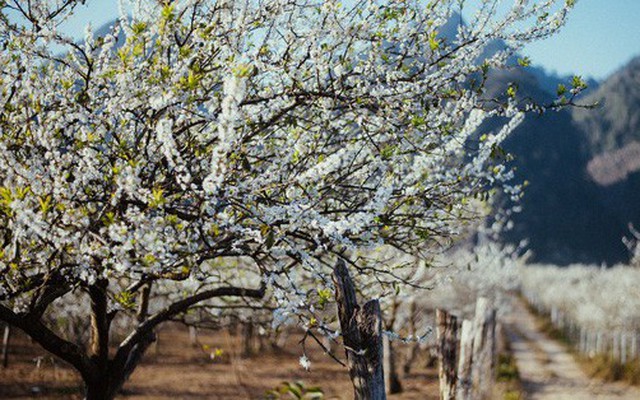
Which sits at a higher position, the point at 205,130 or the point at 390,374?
the point at 205,130

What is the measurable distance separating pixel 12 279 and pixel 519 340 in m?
27.9

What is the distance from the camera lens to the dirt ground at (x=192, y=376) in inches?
526

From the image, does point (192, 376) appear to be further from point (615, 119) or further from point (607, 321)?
point (615, 119)

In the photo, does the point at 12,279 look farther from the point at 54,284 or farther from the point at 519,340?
the point at 519,340

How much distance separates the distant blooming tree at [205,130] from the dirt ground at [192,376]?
7.06 m

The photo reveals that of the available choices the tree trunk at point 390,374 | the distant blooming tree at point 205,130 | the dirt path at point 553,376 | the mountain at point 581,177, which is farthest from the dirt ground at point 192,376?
the mountain at point 581,177

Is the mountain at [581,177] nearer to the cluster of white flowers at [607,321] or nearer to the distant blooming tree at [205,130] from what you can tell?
the cluster of white flowers at [607,321]

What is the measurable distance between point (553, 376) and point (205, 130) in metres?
17.8

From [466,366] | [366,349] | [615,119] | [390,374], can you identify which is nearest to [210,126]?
[366,349]

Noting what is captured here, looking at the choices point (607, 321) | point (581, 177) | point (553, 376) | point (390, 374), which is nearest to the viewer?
point (390, 374)

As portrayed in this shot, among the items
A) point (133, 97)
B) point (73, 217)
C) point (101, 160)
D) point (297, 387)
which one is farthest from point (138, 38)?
point (297, 387)

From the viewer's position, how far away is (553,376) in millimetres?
18578

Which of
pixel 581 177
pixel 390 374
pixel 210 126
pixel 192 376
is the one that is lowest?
pixel 192 376

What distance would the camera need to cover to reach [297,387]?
→ 277 inches
